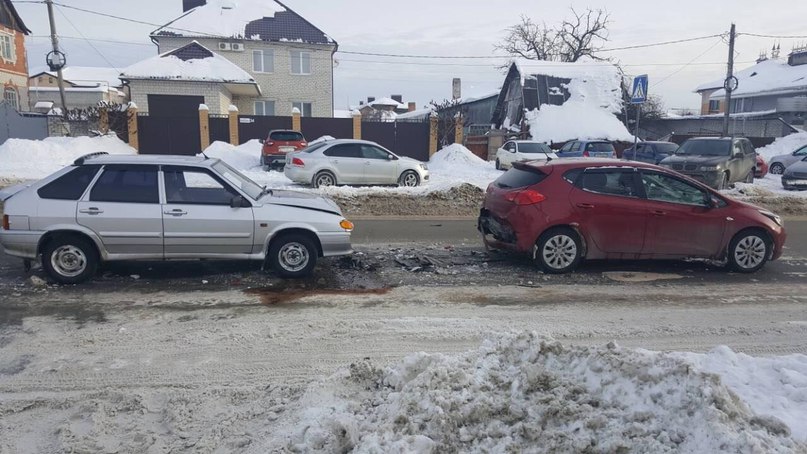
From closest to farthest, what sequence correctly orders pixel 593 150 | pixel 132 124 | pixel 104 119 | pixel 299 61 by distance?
pixel 593 150 → pixel 104 119 → pixel 132 124 → pixel 299 61

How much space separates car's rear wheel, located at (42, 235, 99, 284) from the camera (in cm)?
702

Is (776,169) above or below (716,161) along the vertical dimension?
below

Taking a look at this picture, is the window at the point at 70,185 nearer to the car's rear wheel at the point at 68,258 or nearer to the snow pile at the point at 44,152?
the car's rear wheel at the point at 68,258

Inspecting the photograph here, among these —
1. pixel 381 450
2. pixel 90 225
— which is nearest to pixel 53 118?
pixel 90 225

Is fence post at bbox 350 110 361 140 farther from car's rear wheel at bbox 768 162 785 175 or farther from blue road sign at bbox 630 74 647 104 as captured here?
car's rear wheel at bbox 768 162 785 175

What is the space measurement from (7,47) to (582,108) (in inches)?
1691

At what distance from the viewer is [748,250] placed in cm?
830

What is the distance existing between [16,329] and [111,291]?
132 cm

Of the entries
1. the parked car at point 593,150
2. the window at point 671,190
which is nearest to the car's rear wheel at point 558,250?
the window at point 671,190

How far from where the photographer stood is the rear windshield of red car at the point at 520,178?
812 centimetres

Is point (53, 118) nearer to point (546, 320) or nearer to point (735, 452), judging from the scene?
point (546, 320)

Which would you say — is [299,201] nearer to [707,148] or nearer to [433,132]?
[707,148]

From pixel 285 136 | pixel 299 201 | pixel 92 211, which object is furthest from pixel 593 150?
pixel 92 211

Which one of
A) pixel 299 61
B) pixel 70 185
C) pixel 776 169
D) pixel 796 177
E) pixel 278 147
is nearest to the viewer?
pixel 70 185
